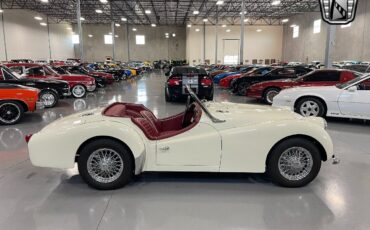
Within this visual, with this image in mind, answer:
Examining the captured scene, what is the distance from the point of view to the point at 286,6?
33.8 metres

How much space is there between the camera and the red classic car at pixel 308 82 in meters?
9.31

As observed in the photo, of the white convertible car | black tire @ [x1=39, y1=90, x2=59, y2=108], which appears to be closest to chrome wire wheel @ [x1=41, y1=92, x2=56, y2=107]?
black tire @ [x1=39, y1=90, x2=59, y2=108]

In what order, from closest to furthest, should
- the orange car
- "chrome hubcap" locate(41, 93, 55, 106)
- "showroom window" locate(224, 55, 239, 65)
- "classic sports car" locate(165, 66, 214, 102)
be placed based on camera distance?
the orange car
"chrome hubcap" locate(41, 93, 55, 106)
"classic sports car" locate(165, 66, 214, 102)
"showroom window" locate(224, 55, 239, 65)

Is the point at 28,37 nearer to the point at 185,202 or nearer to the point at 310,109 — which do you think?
the point at 310,109

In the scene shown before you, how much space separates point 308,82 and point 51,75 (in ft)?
31.5

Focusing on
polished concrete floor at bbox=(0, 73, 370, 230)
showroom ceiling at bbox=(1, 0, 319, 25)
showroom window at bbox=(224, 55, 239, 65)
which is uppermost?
showroom ceiling at bbox=(1, 0, 319, 25)

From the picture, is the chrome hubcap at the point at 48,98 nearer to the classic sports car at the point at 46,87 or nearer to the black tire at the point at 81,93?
the classic sports car at the point at 46,87

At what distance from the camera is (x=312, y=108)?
7.83 meters

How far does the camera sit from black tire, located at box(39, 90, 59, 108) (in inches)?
412

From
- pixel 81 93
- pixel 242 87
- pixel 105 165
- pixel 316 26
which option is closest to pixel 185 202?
pixel 105 165

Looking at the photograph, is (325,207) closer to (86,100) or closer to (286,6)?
(86,100)

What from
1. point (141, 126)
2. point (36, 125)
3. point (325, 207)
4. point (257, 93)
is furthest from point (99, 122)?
point (257, 93)

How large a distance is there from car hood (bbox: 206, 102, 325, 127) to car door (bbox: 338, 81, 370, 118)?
3.68 m

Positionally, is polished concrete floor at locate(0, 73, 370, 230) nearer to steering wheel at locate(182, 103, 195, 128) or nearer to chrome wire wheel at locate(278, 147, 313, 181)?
chrome wire wheel at locate(278, 147, 313, 181)
